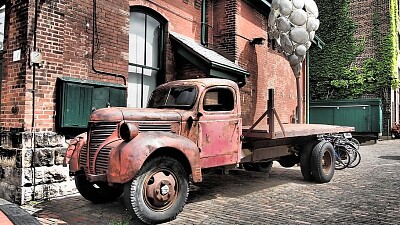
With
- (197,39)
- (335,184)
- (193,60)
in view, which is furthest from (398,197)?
(197,39)

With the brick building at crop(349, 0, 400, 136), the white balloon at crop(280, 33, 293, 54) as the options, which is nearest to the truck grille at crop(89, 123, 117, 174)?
the white balloon at crop(280, 33, 293, 54)

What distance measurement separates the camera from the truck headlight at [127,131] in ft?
16.3

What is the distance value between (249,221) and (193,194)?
1.99m

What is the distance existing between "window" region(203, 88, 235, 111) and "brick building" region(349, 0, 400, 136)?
1918cm

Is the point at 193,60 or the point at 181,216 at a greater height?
the point at 193,60

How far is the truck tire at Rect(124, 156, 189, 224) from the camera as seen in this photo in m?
4.89

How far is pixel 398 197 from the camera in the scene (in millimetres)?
6676

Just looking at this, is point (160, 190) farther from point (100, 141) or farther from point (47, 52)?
point (47, 52)

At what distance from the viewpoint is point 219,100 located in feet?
21.4

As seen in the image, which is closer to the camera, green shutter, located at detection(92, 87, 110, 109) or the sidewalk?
the sidewalk

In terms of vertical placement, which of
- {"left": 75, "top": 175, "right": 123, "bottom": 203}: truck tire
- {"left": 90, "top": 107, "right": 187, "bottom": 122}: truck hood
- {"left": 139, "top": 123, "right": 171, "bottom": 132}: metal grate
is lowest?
{"left": 75, "top": 175, "right": 123, "bottom": 203}: truck tire

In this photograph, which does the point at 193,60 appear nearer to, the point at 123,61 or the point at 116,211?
the point at 123,61

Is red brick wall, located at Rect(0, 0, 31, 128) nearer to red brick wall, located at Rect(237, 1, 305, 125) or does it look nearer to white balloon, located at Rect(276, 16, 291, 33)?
red brick wall, located at Rect(237, 1, 305, 125)

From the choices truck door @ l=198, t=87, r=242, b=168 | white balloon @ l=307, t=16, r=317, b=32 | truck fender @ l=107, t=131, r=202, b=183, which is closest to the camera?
truck fender @ l=107, t=131, r=202, b=183
